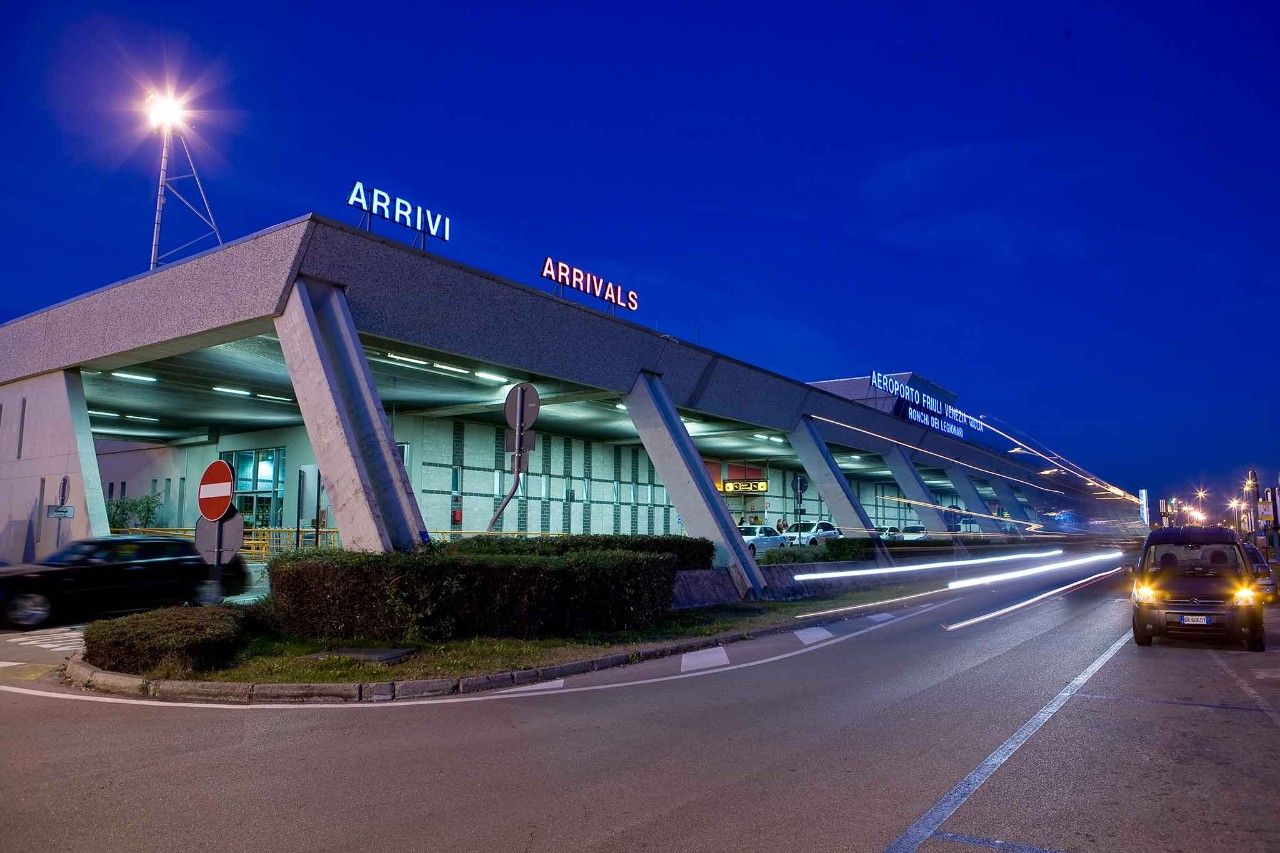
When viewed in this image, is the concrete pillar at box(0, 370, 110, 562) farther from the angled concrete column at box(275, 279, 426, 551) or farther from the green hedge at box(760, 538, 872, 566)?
the green hedge at box(760, 538, 872, 566)

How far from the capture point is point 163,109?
23938 millimetres

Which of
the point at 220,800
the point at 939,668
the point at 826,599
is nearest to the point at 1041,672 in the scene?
the point at 939,668

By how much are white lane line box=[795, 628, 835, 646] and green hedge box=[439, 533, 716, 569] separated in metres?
2.64

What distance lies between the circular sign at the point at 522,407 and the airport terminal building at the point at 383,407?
3.33 m

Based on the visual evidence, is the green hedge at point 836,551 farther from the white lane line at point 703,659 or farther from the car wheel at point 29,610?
the car wheel at point 29,610

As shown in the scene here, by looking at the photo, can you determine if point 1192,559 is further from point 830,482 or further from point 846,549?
point 830,482

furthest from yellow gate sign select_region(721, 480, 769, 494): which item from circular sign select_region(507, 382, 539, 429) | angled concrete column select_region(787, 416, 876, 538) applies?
circular sign select_region(507, 382, 539, 429)

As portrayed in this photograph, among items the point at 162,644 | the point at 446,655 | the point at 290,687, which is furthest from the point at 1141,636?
the point at 162,644

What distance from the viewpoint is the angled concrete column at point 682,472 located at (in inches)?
942

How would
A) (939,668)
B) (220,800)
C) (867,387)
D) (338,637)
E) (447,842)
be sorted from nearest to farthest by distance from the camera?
(447,842), (220,800), (939,668), (338,637), (867,387)

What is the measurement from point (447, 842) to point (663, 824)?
48.7 inches

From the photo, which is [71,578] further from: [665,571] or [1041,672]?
[1041,672]

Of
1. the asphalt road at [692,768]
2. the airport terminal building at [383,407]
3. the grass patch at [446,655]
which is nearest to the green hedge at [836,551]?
the airport terminal building at [383,407]

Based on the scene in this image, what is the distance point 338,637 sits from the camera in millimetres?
12398
